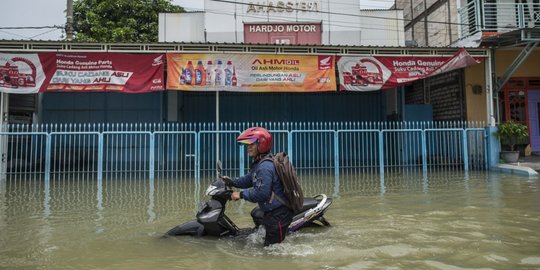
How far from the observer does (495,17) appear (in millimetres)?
15500

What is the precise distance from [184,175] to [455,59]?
8.80 meters

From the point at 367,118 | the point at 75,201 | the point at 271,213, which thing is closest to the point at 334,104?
the point at 367,118

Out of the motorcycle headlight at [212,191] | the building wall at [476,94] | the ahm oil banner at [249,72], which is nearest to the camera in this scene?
the motorcycle headlight at [212,191]

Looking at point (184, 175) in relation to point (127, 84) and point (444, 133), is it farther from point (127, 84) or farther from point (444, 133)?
point (444, 133)

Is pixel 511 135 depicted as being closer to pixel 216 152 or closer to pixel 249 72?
pixel 249 72

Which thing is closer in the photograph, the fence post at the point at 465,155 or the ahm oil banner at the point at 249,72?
the ahm oil banner at the point at 249,72

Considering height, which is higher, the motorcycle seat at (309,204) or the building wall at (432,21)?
the building wall at (432,21)

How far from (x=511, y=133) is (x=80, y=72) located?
1245 centimetres

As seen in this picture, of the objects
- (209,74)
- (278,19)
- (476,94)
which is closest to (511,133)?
(476,94)

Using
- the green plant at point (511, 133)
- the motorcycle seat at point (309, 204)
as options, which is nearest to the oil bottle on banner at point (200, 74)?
the motorcycle seat at point (309, 204)

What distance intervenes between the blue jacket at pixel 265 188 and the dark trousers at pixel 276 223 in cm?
6

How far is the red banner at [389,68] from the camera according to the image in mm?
12836

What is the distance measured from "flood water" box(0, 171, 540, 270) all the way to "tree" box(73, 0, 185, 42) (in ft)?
49.8

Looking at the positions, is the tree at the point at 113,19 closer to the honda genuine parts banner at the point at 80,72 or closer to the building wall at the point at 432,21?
the honda genuine parts banner at the point at 80,72
